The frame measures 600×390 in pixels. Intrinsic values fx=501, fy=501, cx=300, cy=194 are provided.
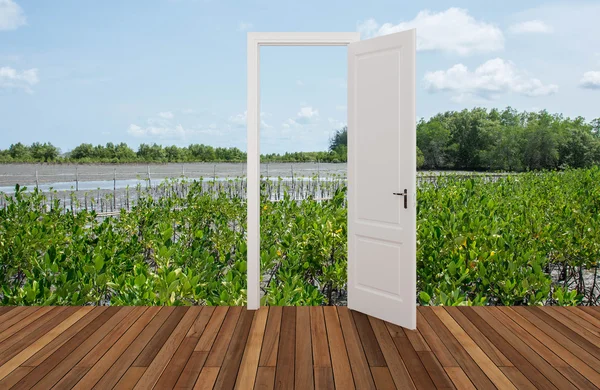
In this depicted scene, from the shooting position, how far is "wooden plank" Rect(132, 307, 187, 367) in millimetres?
2600

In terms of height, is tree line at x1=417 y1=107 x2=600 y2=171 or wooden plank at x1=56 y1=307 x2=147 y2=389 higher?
tree line at x1=417 y1=107 x2=600 y2=171

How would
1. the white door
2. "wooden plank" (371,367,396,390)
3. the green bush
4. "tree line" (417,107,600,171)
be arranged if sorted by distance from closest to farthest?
"wooden plank" (371,367,396,390) → the white door → the green bush → "tree line" (417,107,600,171)

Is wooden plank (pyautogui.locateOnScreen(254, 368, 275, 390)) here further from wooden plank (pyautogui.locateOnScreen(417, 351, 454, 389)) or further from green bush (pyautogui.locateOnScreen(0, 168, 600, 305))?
green bush (pyautogui.locateOnScreen(0, 168, 600, 305))

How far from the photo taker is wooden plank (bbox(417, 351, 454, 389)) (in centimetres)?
230

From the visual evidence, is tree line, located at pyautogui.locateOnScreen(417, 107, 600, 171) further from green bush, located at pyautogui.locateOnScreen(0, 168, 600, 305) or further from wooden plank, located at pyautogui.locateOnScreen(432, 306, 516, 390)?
wooden plank, located at pyautogui.locateOnScreen(432, 306, 516, 390)

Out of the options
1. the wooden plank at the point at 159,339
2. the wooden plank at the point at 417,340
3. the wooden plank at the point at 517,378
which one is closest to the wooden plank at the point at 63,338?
the wooden plank at the point at 159,339

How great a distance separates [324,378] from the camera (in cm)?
237

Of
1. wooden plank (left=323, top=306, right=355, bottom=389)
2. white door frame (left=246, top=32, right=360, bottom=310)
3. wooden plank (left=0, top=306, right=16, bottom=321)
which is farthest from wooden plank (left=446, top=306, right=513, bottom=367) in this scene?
wooden plank (left=0, top=306, right=16, bottom=321)

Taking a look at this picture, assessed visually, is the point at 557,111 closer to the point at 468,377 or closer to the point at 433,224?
the point at 433,224

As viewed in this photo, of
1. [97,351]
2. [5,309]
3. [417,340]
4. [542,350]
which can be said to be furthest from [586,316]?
[5,309]

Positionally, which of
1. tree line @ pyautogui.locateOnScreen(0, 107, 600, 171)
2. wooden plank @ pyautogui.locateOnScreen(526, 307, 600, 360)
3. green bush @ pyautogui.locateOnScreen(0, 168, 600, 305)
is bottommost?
wooden plank @ pyautogui.locateOnScreen(526, 307, 600, 360)

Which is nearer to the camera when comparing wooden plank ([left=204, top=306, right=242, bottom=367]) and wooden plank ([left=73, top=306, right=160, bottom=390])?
wooden plank ([left=73, top=306, right=160, bottom=390])

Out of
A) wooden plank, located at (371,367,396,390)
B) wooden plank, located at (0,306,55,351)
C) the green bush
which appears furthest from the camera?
the green bush

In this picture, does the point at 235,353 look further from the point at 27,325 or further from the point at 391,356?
the point at 27,325
